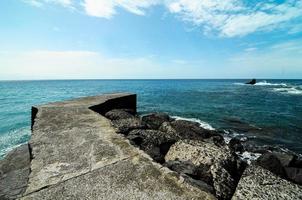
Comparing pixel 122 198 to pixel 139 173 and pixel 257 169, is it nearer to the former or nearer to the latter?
pixel 139 173

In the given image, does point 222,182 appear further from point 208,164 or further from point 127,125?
point 127,125

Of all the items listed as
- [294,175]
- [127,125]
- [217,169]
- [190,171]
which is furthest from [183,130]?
[190,171]

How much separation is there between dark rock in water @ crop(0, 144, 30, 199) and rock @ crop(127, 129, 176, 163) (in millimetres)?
1803

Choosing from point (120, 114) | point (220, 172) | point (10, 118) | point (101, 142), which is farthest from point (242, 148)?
point (10, 118)

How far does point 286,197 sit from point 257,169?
514 mm

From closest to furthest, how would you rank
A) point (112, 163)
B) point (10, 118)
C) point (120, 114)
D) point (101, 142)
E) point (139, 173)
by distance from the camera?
point (139, 173) → point (112, 163) → point (101, 142) → point (120, 114) → point (10, 118)

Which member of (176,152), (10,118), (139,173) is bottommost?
(10,118)

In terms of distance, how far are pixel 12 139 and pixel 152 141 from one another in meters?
8.83

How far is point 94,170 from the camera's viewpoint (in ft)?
8.67

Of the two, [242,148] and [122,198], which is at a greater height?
[122,198]

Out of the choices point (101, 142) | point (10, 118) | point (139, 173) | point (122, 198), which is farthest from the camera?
point (10, 118)

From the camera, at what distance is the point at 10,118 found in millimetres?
14508

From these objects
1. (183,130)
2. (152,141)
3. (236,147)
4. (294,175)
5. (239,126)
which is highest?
(152,141)

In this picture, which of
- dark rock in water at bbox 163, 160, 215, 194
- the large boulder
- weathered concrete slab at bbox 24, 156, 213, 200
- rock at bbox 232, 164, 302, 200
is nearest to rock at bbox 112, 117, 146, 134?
the large boulder
